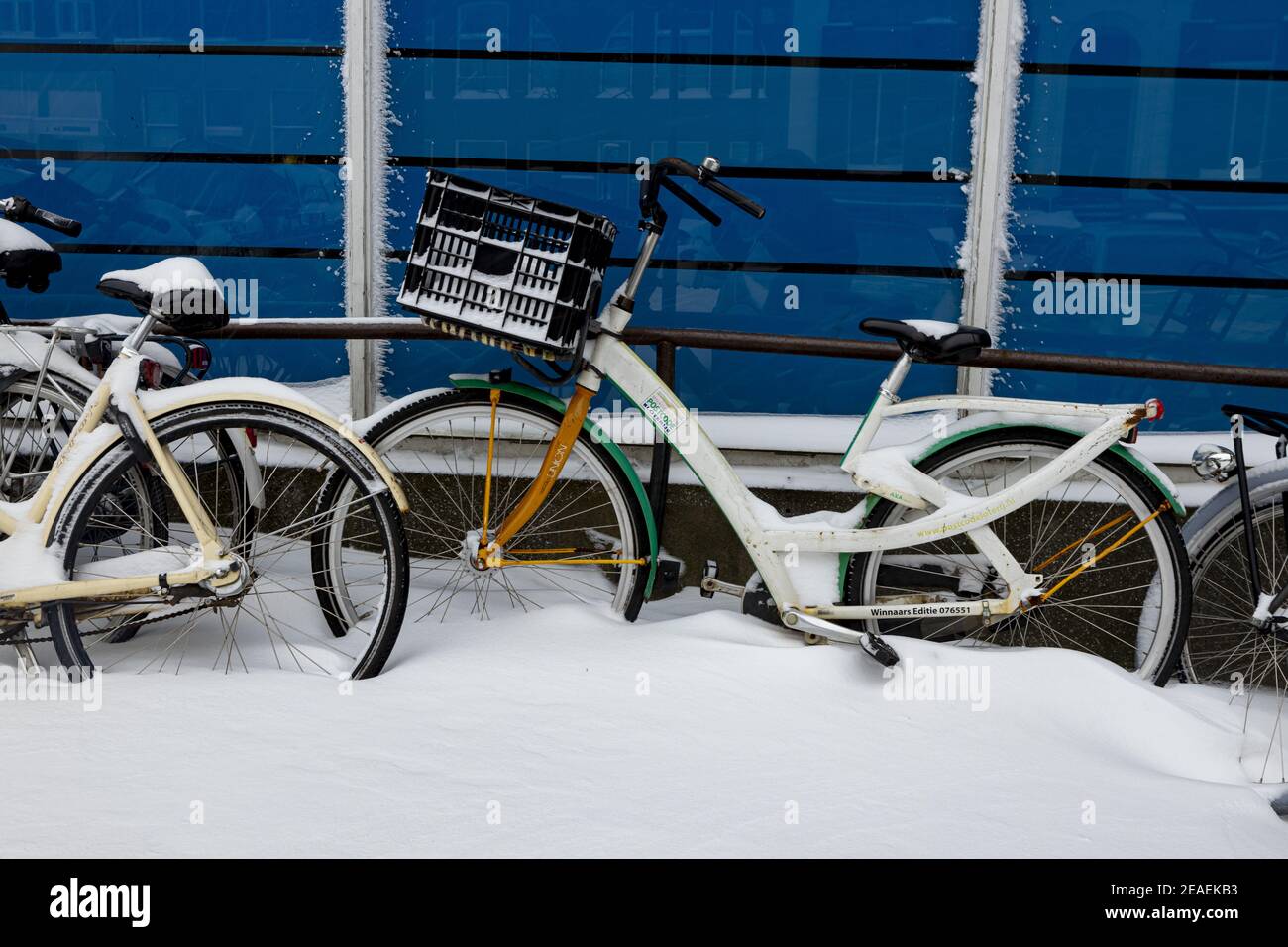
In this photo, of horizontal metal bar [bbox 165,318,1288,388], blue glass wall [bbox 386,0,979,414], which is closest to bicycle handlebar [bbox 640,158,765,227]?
horizontal metal bar [bbox 165,318,1288,388]

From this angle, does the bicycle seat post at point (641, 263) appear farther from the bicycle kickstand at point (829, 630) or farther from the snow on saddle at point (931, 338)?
the bicycle kickstand at point (829, 630)

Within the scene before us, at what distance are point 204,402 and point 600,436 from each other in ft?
3.70

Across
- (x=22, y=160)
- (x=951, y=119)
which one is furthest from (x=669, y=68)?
(x=22, y=160)

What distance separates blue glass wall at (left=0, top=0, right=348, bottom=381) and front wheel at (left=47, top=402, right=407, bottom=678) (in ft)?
3.09

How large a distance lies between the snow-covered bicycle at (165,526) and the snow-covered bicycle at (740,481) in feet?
1.14

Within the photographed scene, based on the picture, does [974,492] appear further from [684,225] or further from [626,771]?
[626,771]

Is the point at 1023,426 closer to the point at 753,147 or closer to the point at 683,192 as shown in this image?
the point at 683,192

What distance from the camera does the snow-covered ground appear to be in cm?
263

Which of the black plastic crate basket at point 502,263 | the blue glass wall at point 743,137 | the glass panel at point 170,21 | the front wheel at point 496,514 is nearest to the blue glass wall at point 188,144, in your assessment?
the glass panel at point 170,21

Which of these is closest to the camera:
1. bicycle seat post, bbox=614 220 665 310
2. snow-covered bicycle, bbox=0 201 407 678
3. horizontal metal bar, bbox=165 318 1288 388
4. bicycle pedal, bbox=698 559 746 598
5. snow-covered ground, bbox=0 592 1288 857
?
snow-covered ground, bbox=0 592 1288 857

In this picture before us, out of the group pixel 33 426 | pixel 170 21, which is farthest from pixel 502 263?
pixel 170 21

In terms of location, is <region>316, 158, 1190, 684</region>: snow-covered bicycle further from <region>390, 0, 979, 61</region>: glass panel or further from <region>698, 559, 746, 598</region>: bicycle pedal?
<region>390, 0, 979, 61</region>: glass panel

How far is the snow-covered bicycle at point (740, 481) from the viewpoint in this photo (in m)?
3.39

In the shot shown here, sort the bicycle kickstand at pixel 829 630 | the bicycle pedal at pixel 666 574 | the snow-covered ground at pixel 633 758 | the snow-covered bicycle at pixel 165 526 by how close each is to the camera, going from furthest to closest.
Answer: the bicycle pedal at pixel 666 574 → the bicycle kickstand at pixel 829 630 → the snow-covered bicycle at pixel 165 526 → the snow-covered ground at pixel 633 758
